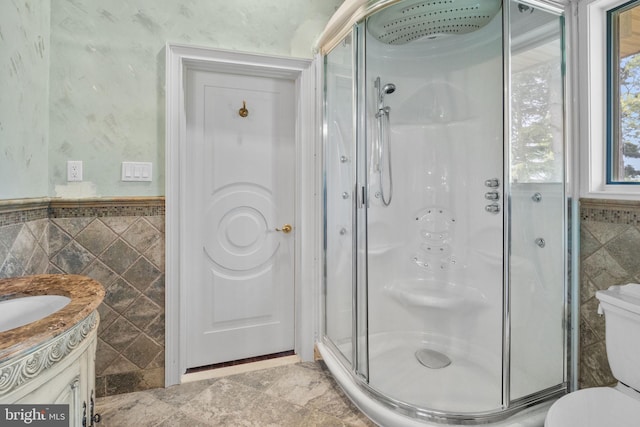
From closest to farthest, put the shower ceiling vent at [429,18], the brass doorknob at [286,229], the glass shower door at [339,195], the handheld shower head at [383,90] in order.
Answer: the shower ceiling vent at [429,18] → the glass shower door at [339,195] → the handheld shower head at [383,90] → the brass doorknob at [286,229]

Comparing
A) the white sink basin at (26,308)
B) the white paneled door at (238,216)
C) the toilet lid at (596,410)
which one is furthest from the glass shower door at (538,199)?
the white sink basin at (26,308)

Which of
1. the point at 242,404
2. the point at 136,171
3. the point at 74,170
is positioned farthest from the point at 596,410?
the point at 74,170

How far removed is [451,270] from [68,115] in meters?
2.45

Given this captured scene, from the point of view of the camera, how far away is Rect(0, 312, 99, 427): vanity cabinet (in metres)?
0.67

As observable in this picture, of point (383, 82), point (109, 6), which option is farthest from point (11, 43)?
point (383, 82)

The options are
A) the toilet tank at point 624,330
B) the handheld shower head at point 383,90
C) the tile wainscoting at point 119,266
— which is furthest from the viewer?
the handheld shower head at point 383,90

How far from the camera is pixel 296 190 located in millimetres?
2209

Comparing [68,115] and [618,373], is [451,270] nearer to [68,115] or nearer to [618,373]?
[618,373]

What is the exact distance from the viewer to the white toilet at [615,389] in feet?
3.38

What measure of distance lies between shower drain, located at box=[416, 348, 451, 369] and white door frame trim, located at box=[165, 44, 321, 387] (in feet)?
2.30

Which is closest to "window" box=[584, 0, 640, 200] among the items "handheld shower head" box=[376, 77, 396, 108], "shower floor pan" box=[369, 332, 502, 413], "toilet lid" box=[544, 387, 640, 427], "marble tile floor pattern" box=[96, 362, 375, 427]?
"toilet lid" box=[544, 387, 640, 427]

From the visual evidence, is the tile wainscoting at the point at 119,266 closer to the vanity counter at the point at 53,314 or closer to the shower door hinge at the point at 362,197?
the vanity counter at the point at 53,314

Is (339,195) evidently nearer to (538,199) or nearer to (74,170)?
(538,199)

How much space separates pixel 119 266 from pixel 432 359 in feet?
6.37
